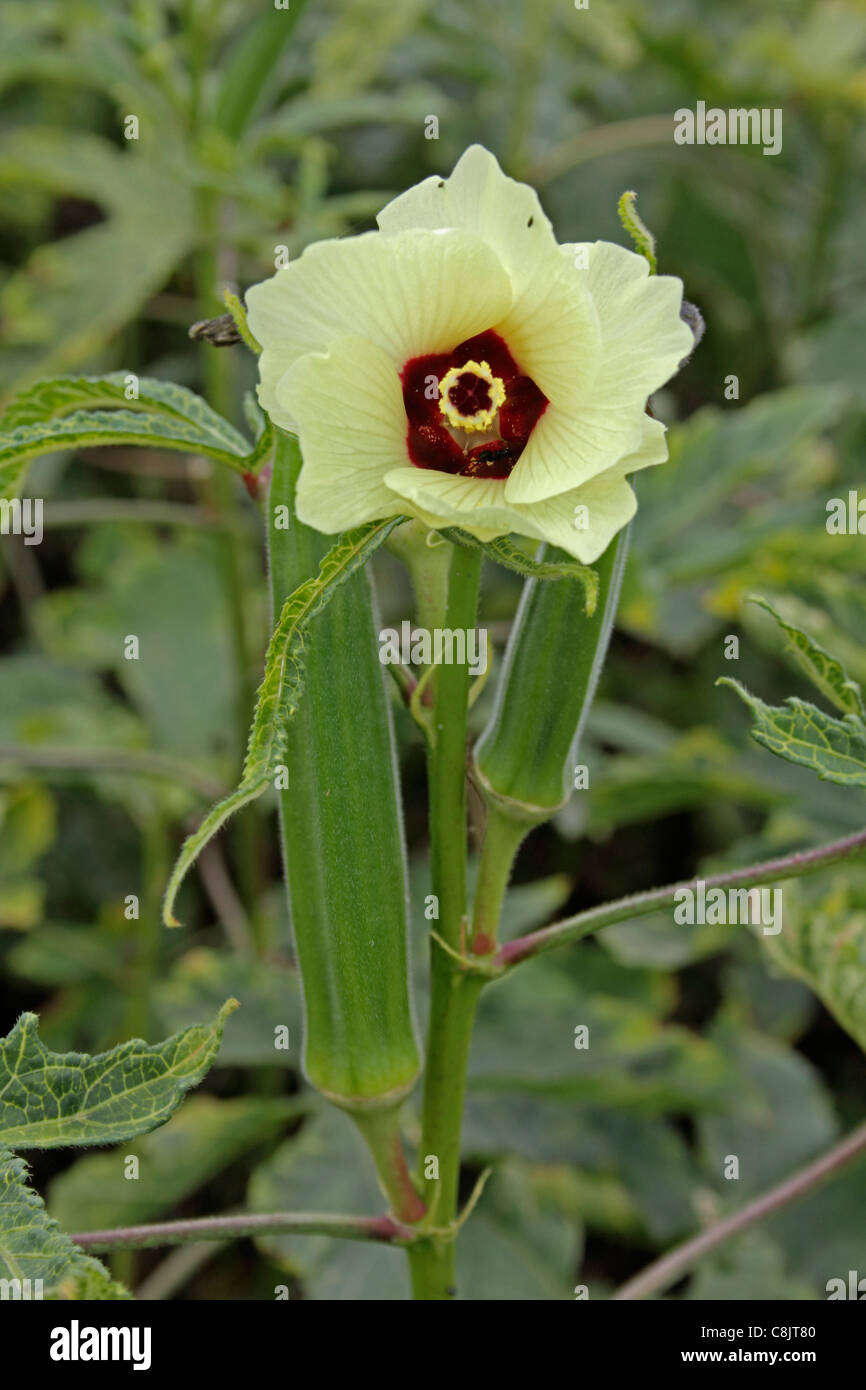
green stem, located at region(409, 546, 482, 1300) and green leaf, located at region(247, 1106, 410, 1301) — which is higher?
green stem, located at region(409, 546, 482, 1300)

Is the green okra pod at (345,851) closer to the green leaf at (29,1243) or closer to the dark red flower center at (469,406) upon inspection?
the dark red flower center at (469,406)

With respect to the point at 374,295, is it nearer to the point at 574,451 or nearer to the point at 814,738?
the point at 574,451

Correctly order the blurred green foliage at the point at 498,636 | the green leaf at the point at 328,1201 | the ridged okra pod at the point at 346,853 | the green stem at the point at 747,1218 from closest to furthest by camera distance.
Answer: the ridged okra pod at the point at 346,853, the green stem at the point at 747,1218, the green leaf at the point at 328,1201, the blurred green foliage at the point at 498,636

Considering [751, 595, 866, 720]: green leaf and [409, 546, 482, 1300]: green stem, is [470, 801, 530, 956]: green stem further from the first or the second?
[751, 595, 866, 720]: green leaf

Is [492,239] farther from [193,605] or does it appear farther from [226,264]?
[193,605]

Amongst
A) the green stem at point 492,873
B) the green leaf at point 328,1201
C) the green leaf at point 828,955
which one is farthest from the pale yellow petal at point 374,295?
the green leaf at point 328,1201

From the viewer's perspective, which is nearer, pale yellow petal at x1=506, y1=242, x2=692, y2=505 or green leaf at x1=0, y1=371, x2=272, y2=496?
pale yellow petal at x1=506, y1=242, x2=692, y2=505

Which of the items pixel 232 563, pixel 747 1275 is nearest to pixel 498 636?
pixel 232 563

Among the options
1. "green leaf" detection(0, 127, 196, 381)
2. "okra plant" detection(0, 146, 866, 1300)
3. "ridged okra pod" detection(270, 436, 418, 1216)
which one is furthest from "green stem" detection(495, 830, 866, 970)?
"green leaf" detection(0, 127, 196, 381)
